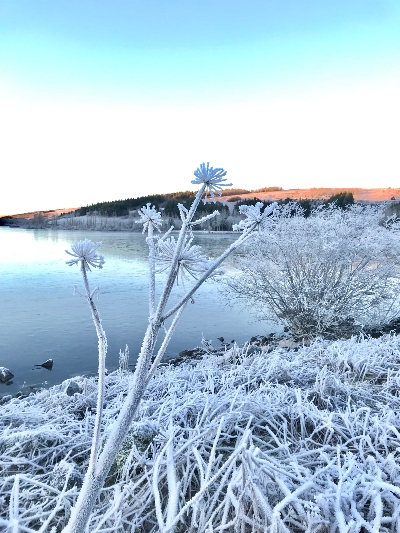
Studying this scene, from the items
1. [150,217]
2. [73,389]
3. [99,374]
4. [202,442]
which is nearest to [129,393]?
[99,374]

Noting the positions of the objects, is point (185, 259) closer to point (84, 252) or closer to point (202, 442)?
point (84, 252)

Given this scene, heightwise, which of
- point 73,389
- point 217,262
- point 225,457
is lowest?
point 73,389

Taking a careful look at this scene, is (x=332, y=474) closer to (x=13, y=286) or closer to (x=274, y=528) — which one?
(x=274, y=528)

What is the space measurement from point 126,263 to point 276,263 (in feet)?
32.8

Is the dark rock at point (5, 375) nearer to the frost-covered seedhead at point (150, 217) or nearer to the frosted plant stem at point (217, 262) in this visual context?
the frost-covered seedhead at point (150, 217)

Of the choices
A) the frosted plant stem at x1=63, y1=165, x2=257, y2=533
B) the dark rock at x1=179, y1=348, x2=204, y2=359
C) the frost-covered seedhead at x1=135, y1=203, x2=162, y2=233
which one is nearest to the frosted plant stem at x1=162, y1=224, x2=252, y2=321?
the frosted plant stem at x1=63, y1=165, x2=257, y2=533

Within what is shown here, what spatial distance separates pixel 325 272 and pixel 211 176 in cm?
663

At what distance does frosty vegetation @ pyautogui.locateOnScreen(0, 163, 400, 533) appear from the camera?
1.23 m

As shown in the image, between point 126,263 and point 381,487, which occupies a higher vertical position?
point 381,487

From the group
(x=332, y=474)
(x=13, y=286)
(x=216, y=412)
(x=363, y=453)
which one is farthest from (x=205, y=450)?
(x=13, y=286)

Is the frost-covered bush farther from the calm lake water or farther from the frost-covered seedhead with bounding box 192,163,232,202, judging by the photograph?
the frost-covered seedhead with bounding box 192,163,232,202

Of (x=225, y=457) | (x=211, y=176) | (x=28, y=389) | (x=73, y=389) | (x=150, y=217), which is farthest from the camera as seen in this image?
(x=28, y=389)

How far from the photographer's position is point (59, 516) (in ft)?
6.01

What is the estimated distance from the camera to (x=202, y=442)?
7.18 ft
